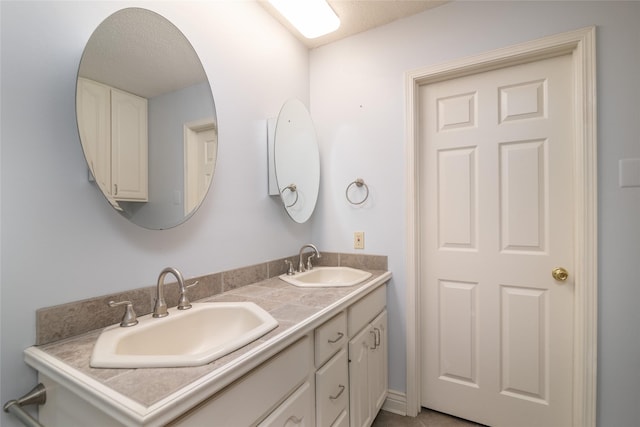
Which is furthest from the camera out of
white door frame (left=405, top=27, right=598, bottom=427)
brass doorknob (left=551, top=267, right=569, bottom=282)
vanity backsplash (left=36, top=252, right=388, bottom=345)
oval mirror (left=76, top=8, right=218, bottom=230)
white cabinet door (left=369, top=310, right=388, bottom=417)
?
white cabinet door (left=369, top=310, right=388, bottom=417)

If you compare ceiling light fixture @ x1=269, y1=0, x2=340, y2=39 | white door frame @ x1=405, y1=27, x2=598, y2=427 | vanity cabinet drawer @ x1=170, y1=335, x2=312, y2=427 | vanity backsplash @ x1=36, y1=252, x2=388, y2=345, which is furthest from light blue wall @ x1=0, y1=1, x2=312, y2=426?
white door frame @ x1=405, y1=27, x2=598, y2=427

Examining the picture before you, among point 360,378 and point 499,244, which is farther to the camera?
point 499,244

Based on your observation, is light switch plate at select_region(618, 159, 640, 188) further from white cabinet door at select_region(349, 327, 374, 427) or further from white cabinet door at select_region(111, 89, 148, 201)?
white cabinet door at select_region(111, 89, 148, 201)

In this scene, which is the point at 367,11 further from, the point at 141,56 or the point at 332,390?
the point at 332,390

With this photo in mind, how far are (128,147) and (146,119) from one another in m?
0.14

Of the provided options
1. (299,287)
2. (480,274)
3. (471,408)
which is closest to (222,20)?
(299,287)

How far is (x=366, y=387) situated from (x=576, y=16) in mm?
2117

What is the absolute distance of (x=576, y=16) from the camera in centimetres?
139

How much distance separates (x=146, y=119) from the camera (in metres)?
1.10

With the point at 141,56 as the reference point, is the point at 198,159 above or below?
below

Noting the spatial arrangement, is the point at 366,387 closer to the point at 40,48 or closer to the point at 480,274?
the point at 480,274

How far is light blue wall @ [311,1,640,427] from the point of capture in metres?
1.30

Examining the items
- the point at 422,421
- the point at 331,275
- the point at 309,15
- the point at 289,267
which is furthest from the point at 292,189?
the point at 422,421

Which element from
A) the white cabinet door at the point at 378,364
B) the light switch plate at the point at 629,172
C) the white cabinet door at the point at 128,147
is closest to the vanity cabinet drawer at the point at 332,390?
the white cabinet door at the point at 378,364
